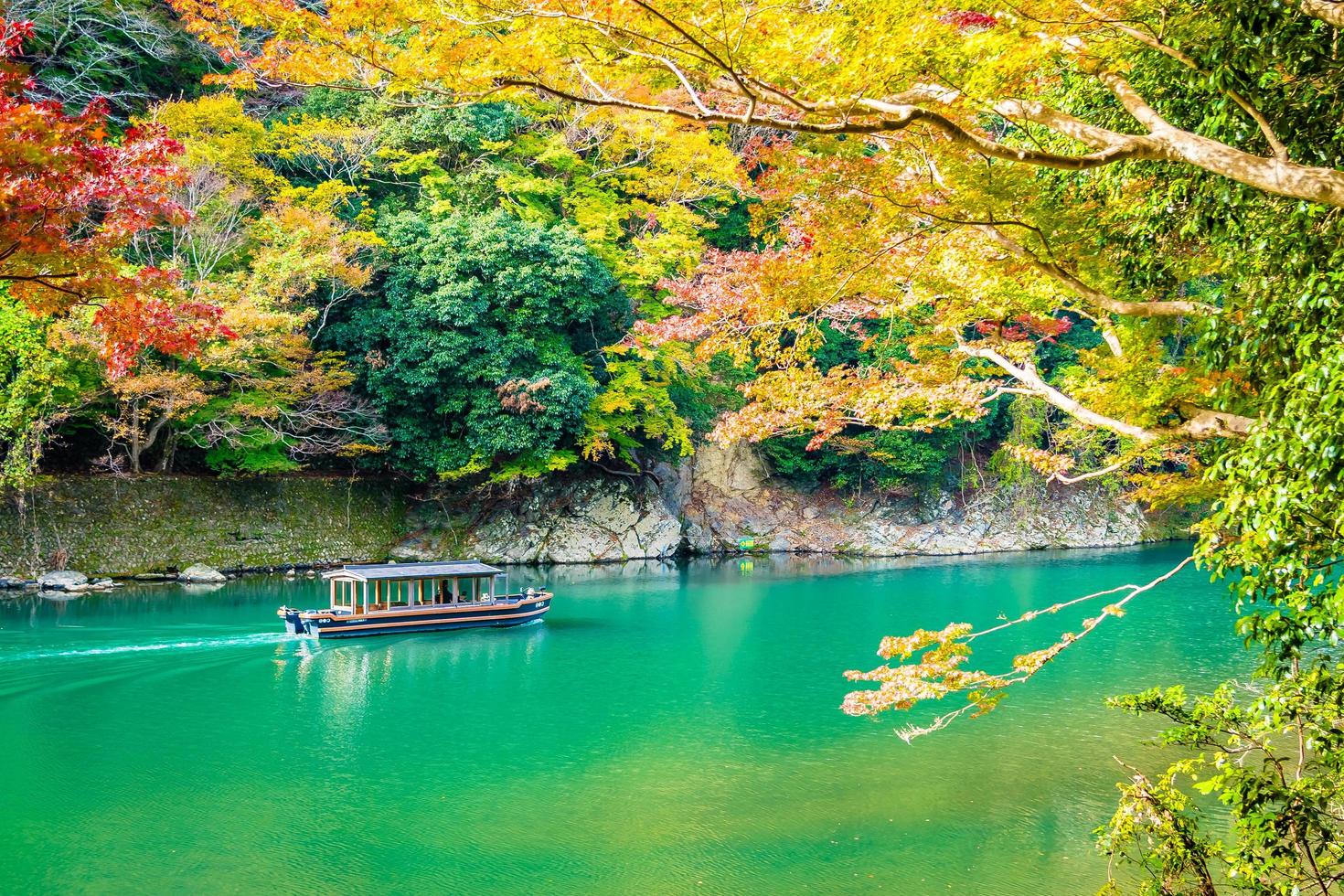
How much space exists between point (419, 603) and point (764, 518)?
39.5 ft

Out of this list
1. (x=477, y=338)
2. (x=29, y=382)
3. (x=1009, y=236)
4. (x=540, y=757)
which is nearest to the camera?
(x=1009, y=236)

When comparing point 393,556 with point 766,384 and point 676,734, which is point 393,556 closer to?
point 676,734

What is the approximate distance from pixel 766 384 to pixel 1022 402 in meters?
18.7

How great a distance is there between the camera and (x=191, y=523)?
1814 centimetres

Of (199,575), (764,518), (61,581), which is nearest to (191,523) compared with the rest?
(199,575)


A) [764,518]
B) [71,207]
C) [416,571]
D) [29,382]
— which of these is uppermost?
[71,207]

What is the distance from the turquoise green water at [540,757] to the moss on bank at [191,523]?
2.20 meters

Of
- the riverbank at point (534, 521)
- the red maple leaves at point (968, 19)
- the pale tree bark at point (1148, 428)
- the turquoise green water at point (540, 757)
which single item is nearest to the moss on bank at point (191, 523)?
the riverbank at point (534, 521)

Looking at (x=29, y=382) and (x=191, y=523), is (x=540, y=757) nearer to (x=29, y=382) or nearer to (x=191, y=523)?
(x=29, y=382)

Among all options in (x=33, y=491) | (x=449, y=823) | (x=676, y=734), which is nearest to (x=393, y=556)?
(x=33, y=491)

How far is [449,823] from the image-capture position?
7.04m

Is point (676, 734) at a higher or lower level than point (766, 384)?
lower

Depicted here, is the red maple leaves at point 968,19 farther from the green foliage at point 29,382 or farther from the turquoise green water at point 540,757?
the green foliage at point 29,382

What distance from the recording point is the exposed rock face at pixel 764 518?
70.6 feet
